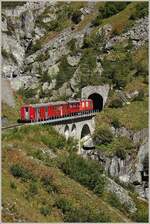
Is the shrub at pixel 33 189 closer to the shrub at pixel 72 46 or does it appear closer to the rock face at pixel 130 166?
the rock face at pixel 130 166

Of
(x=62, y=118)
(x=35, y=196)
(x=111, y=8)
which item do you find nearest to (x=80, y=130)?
(x=62, y=118)

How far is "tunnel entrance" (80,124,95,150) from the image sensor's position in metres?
75.0

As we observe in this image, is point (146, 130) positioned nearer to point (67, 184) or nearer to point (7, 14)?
point (67, 184)

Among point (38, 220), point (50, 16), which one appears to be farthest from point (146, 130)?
point (50, 16)

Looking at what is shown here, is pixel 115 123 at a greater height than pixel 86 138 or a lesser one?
greater

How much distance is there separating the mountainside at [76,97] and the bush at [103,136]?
0.45 feet

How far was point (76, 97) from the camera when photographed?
8844cm

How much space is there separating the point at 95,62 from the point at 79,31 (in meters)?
18.1

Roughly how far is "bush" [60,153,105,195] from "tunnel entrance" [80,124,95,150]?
17.3 m

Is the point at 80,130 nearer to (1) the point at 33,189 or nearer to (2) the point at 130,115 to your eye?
(2) the point at 130,115

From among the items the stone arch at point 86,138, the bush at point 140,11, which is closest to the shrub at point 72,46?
the bush at point 140,11

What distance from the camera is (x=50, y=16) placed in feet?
401

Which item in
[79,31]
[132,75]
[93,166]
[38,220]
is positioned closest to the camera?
[38,220]

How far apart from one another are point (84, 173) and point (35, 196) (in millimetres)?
10301
